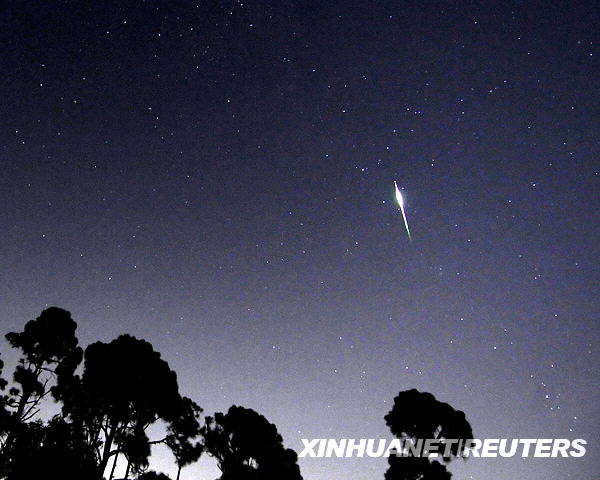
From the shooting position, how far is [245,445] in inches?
1342

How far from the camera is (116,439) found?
2112cm

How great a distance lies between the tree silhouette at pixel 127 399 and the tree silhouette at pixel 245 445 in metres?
8.84

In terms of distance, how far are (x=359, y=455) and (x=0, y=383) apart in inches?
838

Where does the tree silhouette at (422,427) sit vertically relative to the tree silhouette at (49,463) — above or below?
above

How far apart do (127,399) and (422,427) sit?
1793 cm

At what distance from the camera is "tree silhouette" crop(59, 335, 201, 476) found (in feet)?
69.4

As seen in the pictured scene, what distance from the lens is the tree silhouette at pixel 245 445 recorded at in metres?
31.6

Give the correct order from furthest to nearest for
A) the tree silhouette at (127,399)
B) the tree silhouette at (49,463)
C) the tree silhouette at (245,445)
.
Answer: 1. the tree silhouette at (245,445)
2. the tree silhouette at (127,399)
3. the tree silhouette at (49,463)

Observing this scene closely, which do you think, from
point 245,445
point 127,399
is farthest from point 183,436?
point 245,445

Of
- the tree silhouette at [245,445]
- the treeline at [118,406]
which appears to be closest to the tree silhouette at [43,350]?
the treeline at [118,406]

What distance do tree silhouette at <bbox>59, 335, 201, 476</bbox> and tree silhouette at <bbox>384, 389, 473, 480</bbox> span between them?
12.8m

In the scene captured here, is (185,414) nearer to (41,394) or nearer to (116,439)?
(116,439)

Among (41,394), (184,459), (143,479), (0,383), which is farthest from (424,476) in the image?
(0,383)

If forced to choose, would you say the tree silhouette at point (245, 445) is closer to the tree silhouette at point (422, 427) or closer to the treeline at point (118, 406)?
the treeline at point (118, 406)
